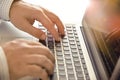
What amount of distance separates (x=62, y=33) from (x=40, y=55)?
0.15 m

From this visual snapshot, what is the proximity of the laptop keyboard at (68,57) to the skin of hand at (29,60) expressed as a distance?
24 millimetres

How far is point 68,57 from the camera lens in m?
0.66

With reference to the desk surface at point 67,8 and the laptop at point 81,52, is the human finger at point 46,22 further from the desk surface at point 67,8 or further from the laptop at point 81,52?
the desk surface at point 67,8

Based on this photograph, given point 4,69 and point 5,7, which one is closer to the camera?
point 4,69

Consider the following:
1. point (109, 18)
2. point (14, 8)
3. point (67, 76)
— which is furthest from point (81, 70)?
point (14, 8)

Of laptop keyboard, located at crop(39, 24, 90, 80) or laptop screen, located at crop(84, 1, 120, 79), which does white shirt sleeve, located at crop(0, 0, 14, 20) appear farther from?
laptop screen, located at crop(84, 1, 120, 79)

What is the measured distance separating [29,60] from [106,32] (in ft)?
0.70

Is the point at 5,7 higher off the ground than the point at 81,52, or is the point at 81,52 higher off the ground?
the point at 5,7

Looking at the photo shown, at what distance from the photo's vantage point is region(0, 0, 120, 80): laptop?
59 centimetres

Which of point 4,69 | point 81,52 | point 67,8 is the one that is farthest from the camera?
point 67,8

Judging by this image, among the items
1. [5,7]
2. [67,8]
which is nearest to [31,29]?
[5,7]

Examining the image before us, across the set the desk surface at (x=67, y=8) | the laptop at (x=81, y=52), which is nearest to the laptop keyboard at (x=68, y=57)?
the laptop at (x=81, y=52)

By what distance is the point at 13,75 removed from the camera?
584 millimetres

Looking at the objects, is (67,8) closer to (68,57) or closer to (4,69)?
(68,57)
